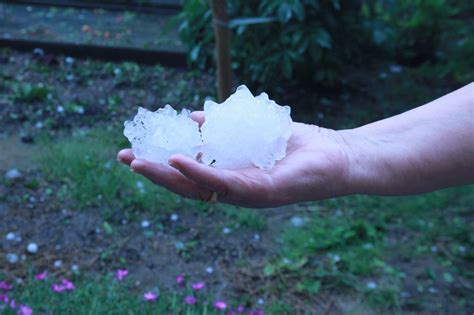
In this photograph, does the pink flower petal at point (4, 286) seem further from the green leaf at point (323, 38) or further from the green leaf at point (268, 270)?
the green leaf at point (323, 38)

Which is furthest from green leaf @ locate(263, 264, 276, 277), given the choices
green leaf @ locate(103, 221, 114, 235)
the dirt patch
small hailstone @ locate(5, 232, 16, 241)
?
the dirt patch

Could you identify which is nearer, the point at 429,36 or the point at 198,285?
the point at 198,285

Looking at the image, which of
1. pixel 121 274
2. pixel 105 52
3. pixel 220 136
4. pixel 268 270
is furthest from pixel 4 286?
pixel 105 52

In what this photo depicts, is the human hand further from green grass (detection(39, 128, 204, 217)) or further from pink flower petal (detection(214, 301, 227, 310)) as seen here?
green grass (detection(39, 128, 204, 217))

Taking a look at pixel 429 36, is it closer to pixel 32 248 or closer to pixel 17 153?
pixel 17 153

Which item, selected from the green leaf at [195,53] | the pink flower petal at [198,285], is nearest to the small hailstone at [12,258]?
the pink flower petal at [198,285]
